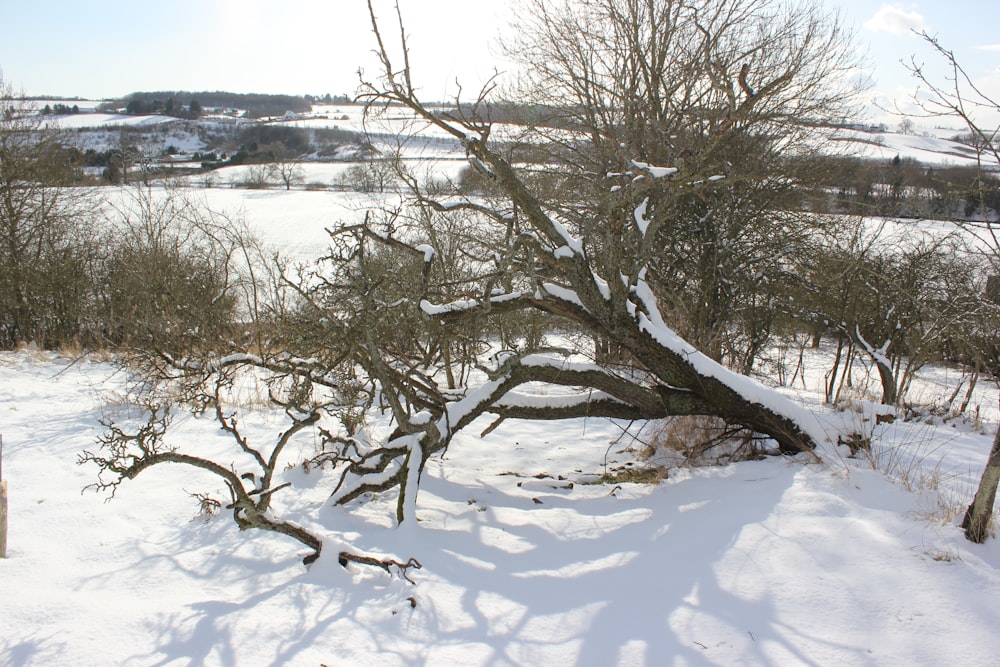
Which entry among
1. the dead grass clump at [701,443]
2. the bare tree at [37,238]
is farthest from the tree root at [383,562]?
the bare tree at [37,238]

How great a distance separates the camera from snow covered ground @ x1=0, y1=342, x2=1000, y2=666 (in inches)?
109

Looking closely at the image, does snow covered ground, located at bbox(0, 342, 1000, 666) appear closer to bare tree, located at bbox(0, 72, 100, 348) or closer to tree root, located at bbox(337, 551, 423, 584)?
tree root, located at bbox(337, 551, 423, 584)

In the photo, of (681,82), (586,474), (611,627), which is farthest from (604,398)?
(681,82)

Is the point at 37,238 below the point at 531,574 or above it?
above

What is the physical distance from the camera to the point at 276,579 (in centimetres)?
348

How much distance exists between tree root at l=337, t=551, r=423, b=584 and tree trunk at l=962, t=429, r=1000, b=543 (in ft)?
10.8

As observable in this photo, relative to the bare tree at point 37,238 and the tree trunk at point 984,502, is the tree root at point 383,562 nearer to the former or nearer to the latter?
the tree trunk at point 984,502

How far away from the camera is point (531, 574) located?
3.66 metres

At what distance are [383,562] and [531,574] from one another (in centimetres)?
93

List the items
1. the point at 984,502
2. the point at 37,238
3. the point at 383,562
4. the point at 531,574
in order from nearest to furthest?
1. the point at 984,502
2. the point at 383,562
3. the point at 531,574
4. the point at 37,238

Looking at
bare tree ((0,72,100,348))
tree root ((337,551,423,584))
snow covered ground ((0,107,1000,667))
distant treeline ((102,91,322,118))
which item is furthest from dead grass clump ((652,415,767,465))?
distant treeline ((102,91,322,118))

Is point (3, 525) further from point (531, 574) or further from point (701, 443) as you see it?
point (701, 443)

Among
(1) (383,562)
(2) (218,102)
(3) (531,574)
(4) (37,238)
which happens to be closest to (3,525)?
(1) (383,562)

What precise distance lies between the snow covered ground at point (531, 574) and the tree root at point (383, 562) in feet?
0.18
